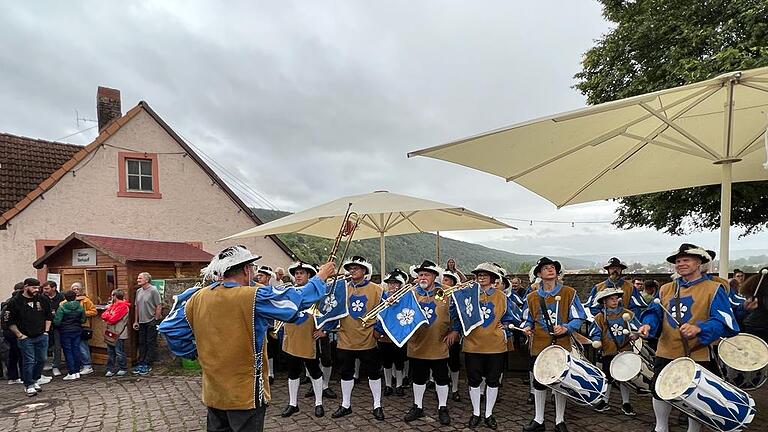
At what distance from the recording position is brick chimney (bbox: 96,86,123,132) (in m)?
15.2

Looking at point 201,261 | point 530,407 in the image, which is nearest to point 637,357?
point 530,407

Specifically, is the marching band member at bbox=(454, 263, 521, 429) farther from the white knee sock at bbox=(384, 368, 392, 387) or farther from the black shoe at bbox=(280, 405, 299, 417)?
the black shoe at bbox=(280, 405, 299, 417)

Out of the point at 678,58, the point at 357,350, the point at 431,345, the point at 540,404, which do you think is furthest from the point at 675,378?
the point at 678,58

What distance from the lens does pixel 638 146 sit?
5.15 m

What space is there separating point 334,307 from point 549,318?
2.57 metres

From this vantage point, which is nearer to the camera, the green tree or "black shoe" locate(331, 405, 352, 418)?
"black shoe" locate(331, 405, 352, 418)

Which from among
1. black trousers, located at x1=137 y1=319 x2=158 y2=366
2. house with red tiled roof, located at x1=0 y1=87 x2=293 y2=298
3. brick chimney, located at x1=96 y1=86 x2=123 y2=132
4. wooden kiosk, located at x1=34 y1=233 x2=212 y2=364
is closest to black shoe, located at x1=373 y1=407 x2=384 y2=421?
black trousers, located at x1=137 y1=319 x2=158 y2=366

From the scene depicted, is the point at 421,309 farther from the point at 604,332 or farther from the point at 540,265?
the point at 604,332

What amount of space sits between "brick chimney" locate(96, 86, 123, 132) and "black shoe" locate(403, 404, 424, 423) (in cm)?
1469

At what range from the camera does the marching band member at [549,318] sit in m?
4.84


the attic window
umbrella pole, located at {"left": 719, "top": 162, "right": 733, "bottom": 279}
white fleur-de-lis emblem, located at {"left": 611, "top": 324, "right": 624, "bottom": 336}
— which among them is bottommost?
white fleur-de-lis emblem, located at {"left": 611, "top": 324, "right": 624, "bottom": 336}

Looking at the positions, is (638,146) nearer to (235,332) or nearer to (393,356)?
(393,356)

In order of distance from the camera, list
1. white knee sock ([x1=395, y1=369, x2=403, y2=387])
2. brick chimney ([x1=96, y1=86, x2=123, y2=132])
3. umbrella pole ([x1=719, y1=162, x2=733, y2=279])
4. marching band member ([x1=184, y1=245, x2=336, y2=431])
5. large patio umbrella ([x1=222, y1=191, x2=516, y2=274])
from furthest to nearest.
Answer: brick chimney ([x1=96, y1=86, x2=123, y2=132]) < white knee sock ([x1=395, y1=369, x2=403, y2=387]) < large patio umbrella ([x1=222, y1=191, x2=516, y2=274]) < umbrella pole ([x1=719, y1=162, x2=733, y2=279]) < marching band member ([x1=184, y1=245, x2=336, y2=431])

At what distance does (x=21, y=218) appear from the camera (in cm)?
1210
